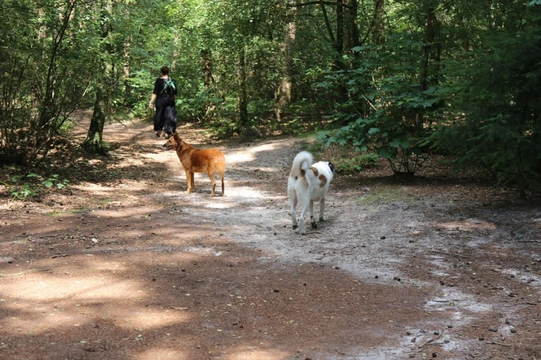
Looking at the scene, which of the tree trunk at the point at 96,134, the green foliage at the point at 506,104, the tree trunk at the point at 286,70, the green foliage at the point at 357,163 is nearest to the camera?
the green foliage at the point at 506,104

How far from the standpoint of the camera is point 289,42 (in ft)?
70.0

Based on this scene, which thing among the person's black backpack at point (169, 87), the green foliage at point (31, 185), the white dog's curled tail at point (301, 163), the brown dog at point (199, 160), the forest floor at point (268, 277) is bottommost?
the forest floor at point (268, 277)

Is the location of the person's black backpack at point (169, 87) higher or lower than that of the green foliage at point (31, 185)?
higher

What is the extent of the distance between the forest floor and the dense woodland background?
128cm

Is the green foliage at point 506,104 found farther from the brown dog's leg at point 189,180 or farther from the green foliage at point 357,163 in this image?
the green foliage at point 357,163

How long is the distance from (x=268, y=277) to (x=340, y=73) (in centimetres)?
839

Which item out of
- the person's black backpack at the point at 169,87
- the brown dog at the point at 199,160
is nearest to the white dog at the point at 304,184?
the brown dog at the point at 199,160

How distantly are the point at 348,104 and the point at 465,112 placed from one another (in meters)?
3.79

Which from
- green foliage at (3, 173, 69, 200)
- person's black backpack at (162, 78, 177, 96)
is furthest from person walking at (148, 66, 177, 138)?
green foliage at (3, 173, 69, 200)

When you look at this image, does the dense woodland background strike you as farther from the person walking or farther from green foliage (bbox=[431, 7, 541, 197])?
the person walking

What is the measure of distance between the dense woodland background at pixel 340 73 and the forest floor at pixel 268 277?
1278 mm

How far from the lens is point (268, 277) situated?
20.7 ft

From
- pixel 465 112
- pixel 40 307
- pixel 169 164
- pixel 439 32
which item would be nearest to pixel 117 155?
pixel 169 164

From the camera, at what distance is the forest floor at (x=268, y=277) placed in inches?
176
